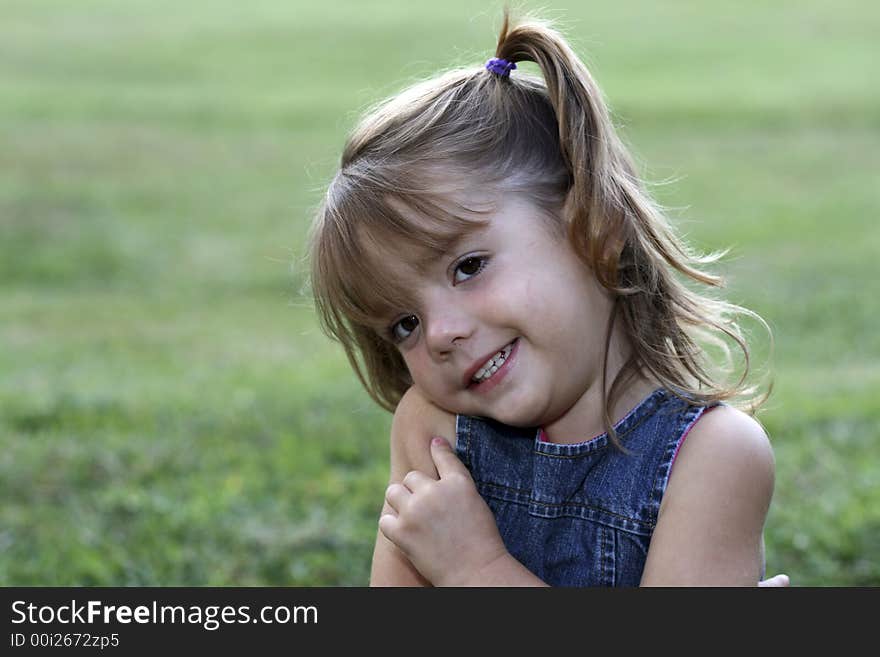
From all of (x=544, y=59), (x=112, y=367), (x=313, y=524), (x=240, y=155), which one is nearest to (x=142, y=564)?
(x=313, y=524)

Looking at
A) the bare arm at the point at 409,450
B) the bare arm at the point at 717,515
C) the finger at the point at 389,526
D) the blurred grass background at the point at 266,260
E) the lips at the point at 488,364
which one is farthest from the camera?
the blurred grass background at the point at 266,260

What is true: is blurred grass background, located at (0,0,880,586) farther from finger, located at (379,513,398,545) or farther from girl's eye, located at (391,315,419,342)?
finger, located at (379,513,398,545)

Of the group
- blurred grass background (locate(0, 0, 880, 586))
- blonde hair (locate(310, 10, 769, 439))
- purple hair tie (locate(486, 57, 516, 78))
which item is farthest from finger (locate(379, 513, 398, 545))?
blurred grass background (locate(0, 0, 880, 586))

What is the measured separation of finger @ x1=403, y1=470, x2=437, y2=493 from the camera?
7.97 feet

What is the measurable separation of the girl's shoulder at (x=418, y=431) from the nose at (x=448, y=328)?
29 cm

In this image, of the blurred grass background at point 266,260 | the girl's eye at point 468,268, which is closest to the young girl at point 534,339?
the girl's eye at point 468,268

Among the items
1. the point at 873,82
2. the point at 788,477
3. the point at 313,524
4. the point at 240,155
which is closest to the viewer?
the point at 313,524

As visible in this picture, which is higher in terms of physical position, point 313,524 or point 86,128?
point 86,128

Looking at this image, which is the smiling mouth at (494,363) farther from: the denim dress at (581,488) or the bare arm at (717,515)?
the bare arm at (717,515)

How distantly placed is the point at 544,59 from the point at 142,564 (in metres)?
2.29

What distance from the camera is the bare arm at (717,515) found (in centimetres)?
217

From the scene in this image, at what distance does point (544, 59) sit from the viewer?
2.46 m
